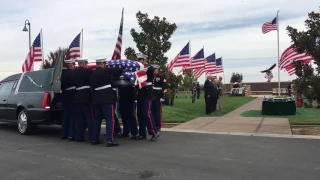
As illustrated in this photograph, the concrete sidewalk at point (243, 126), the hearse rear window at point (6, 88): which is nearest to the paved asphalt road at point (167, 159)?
the concrete sidewalk at point (243, 126)

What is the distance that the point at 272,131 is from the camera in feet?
33.1

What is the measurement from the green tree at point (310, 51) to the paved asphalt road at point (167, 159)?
1.79 metres

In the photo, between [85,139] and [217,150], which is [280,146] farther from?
[85,139]

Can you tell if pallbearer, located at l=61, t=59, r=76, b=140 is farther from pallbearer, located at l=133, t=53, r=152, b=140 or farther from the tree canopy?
the tree canopy

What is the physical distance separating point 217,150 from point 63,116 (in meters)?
4.13

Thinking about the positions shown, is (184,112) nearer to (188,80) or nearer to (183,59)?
(183,59)

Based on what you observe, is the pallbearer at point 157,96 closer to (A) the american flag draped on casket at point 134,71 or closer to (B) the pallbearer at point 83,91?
(A) the american flag draped on casket at point 134,71

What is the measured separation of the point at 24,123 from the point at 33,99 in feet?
2.59

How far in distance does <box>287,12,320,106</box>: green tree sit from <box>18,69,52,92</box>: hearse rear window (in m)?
6.79

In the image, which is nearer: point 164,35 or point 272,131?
point 272,131

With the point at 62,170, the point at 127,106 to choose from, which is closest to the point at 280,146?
the point at 127,106

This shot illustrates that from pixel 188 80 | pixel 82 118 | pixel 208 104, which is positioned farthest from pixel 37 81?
pixel 188 80

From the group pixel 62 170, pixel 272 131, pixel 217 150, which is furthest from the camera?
pixel 272 131

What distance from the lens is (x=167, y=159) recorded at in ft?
21.7
